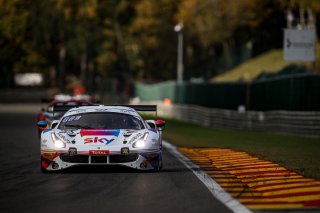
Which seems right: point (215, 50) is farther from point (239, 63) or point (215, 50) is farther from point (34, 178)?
point (34, 178)

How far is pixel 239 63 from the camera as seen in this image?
228 ft

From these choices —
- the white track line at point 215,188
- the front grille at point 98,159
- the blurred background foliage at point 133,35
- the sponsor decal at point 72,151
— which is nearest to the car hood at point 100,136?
the sponsor decal at point 72,151

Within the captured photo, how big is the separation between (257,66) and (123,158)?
1927 inches

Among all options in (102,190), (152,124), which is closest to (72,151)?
(102,190)

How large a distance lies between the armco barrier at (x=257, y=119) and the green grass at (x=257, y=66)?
32.6ft

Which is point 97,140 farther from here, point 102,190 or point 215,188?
point 215,188

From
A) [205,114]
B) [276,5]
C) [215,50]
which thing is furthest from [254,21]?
[205,114]

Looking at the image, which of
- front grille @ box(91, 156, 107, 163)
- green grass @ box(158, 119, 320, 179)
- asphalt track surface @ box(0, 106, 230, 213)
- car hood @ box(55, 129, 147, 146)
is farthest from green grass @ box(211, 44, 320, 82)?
front grille @ box(91, 156, 107, 163)

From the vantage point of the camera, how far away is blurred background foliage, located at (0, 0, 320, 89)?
71.2 meters

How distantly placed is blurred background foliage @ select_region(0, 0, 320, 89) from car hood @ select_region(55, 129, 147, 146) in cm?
4445

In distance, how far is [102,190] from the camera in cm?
1202

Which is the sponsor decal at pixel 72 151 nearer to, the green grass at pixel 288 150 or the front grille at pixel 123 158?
the front grille at pixel 123 158

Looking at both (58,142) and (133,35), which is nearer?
(58,142)

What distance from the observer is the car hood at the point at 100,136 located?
14211mm
